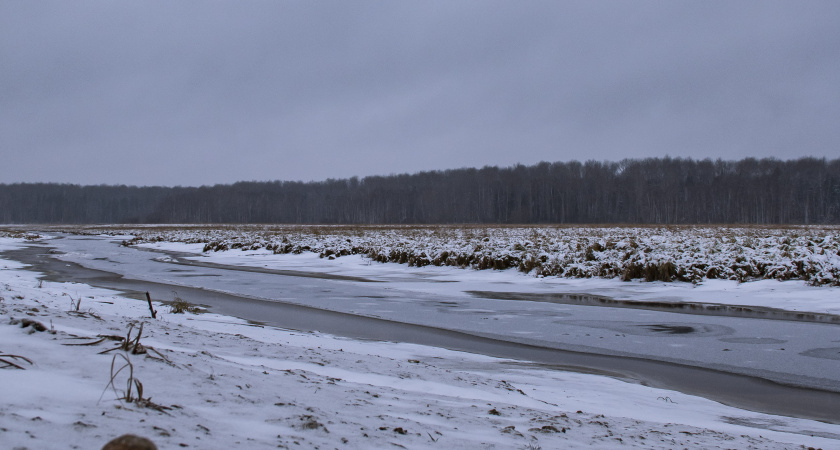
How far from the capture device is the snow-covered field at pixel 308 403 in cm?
228

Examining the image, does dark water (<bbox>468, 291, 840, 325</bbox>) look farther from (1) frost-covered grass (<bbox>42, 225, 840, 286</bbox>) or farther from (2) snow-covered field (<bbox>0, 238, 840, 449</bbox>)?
(2) snow-covered field (<bbox>0, 238, 840, 449</bbox>)

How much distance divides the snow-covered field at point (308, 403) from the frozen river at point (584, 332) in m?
0.85

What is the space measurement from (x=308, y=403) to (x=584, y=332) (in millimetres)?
5888

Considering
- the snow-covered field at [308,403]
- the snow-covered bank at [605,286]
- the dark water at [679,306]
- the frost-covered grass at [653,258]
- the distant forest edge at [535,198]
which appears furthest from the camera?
the distant forest edge at [535,198]

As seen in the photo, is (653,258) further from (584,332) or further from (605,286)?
(584,332)

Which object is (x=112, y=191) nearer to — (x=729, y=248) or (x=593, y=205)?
(x=593, y=205)

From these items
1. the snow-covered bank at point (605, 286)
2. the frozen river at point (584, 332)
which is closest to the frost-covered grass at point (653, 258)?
the snow-covered bank at point (605, 286)

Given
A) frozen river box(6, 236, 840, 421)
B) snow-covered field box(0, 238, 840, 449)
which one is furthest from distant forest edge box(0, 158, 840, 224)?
snow-covered field box(0, 238, 840, 449)

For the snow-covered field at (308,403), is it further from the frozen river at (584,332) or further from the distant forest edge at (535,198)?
the distant forest edge at (535,198)

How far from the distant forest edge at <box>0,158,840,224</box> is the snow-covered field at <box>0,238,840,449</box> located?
89.4 m

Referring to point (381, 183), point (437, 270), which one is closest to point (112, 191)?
point (381, 183)

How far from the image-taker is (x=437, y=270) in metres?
17.9

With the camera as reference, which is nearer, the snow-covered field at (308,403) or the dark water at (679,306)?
the snow-covered field at (308,403)

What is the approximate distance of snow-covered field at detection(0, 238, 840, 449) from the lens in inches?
89.6
